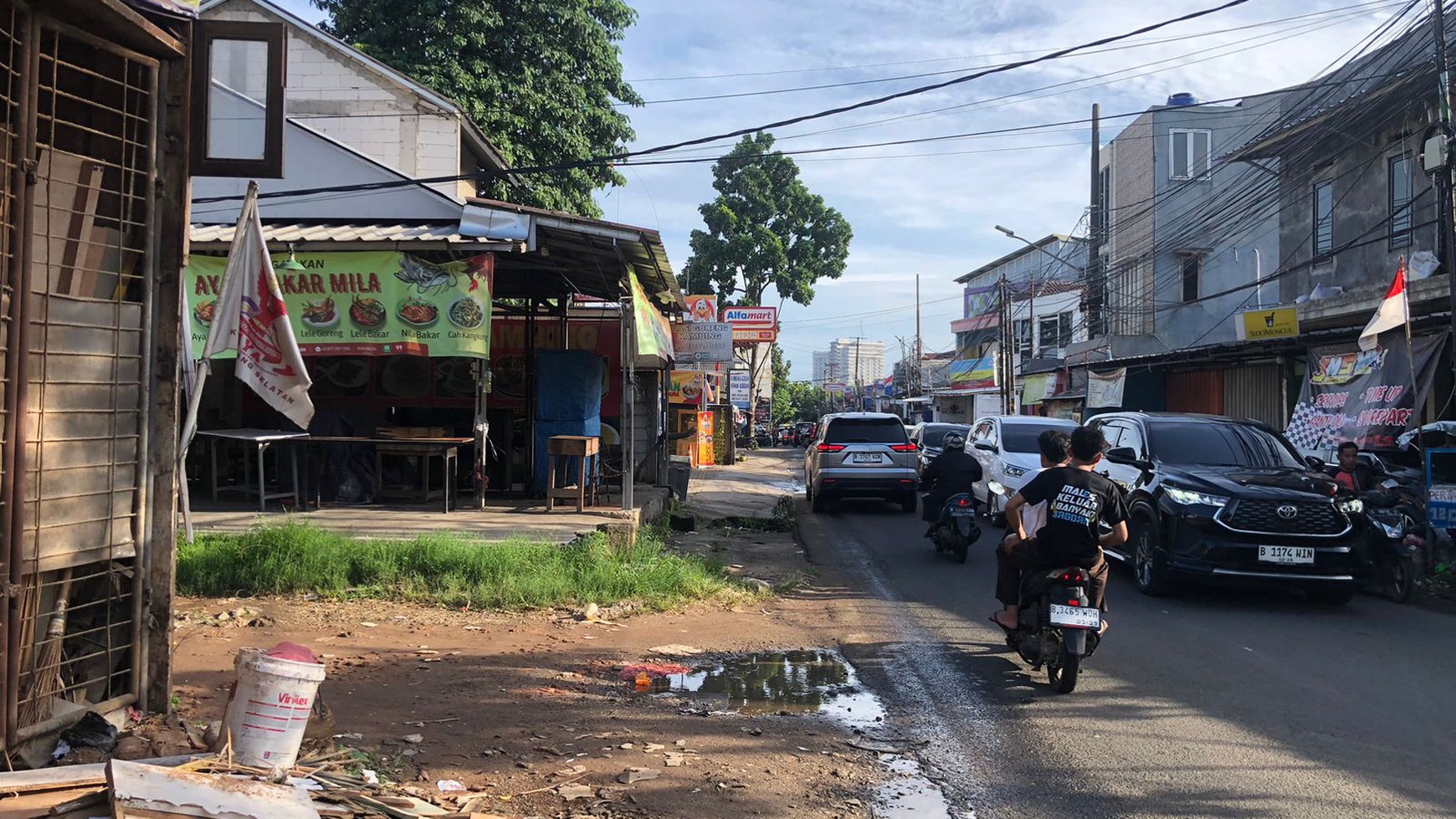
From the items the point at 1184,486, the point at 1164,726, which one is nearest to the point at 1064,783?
the point at 1164,726

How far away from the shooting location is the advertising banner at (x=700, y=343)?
842 inches

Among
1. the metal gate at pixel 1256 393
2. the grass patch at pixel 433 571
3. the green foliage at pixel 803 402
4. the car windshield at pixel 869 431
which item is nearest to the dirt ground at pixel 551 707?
the grass patch at pixel 433 571

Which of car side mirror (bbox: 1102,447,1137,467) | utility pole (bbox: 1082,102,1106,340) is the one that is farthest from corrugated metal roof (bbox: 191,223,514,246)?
utility pole (bbox: 1082,102,1106,340)

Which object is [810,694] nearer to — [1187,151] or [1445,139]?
[1445,139]

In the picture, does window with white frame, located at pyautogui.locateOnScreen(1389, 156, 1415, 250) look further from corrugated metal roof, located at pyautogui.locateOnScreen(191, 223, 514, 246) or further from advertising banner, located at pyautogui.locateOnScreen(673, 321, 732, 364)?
corrugated metal roof, located at pyautogui.locateOnScreen(191, 223, 514, 246)

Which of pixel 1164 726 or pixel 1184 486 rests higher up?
pixel 1184 486

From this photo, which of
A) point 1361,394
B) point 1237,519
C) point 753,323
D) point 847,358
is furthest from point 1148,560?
point 847,358

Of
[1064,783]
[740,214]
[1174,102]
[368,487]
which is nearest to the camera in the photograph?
[1064,783]

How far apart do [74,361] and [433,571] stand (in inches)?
188

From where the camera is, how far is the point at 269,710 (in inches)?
155

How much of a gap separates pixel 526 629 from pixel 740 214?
35.9 metres

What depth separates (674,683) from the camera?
6297mm

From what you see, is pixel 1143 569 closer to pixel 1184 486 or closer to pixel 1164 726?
pixel 1184 486

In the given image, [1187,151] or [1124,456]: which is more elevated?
[1187,151]
